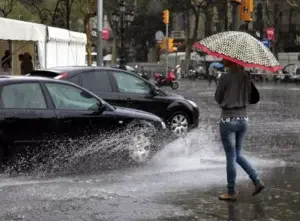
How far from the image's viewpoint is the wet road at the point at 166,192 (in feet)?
22.1

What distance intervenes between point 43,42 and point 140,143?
10961mm

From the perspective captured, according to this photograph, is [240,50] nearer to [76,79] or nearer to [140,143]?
[140,143]

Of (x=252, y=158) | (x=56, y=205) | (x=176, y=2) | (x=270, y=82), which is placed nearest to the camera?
(x=56, y=205)

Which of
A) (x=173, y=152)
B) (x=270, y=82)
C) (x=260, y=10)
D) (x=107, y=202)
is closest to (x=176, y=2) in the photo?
(x=260, y=10)

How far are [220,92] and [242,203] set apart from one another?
131 cm

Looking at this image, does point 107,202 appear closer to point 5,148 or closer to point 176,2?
point 5,148

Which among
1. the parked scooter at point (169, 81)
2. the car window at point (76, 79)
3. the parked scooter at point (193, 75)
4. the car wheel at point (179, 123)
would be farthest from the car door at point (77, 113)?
the parked scooter at point (193, 75)

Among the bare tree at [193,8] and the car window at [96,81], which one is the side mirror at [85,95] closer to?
the car window at [96,81]

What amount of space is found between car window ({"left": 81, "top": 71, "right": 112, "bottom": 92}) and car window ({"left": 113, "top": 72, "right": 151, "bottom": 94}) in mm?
217

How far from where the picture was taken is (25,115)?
8.93m

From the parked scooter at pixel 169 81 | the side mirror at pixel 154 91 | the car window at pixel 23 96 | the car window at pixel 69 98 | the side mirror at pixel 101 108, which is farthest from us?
the parked scooter at pixel 169 81

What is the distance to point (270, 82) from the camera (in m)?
51.2

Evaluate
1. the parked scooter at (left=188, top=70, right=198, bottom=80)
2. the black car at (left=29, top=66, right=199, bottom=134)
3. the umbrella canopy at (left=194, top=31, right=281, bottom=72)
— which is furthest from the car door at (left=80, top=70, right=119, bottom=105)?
the parked scooter at (left=188, top=70, right=198, bottom=80)

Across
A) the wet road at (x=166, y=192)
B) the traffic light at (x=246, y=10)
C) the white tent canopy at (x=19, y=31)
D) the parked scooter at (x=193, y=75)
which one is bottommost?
the parked scooter at (x=193, y=75)
